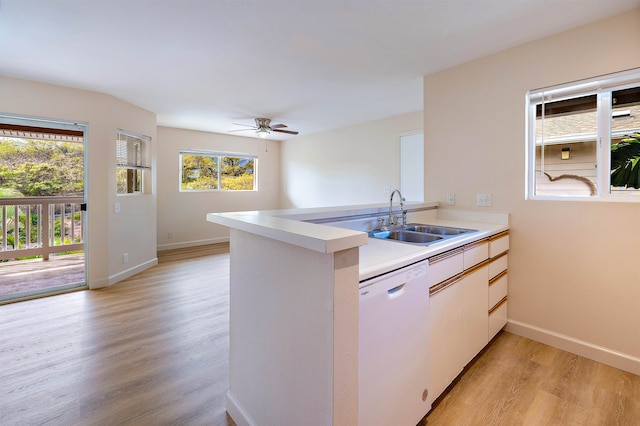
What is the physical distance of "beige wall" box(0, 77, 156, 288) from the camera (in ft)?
10.3

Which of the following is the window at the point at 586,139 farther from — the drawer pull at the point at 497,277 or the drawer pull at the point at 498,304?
the drawer pull at the point at 498,304

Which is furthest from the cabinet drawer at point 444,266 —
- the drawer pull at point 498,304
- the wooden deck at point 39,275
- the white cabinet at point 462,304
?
the wooden deck at point 39,275

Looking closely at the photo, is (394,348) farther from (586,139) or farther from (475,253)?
(586,139)

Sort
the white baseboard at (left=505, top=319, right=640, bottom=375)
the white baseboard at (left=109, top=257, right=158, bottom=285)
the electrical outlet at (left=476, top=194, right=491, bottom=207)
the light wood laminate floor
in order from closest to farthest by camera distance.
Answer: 1. the light wood laminate floor
2. the white baseboard at (left=505, top=319, right=640, bottom=375)
3. the electrical outlet at (left=476, top=194, right=491, bottom=207)
4. the white baseboard at (left=109, top=257, right=158, bottom=285)

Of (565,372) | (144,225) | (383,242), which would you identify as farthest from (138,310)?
(565,372)

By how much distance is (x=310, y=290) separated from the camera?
3.43 feet

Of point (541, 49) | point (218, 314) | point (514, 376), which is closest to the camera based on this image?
point (514, 376)

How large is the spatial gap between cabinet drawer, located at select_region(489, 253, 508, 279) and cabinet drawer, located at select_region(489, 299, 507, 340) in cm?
30

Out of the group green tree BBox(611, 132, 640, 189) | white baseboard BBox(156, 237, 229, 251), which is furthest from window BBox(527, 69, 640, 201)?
white baseboard BBox(156, 237, 229, 251)

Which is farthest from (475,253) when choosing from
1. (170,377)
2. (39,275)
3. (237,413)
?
(39,275)

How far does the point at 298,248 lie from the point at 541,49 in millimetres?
2598

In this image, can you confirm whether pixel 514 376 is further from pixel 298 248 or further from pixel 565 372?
pixel 298 248

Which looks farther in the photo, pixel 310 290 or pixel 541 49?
pixel 541 49

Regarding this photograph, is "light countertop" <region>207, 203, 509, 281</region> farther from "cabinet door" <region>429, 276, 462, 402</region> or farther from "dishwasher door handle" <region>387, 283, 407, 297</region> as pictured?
"cabinet door" <region>429, 276, 462, 402</region>
